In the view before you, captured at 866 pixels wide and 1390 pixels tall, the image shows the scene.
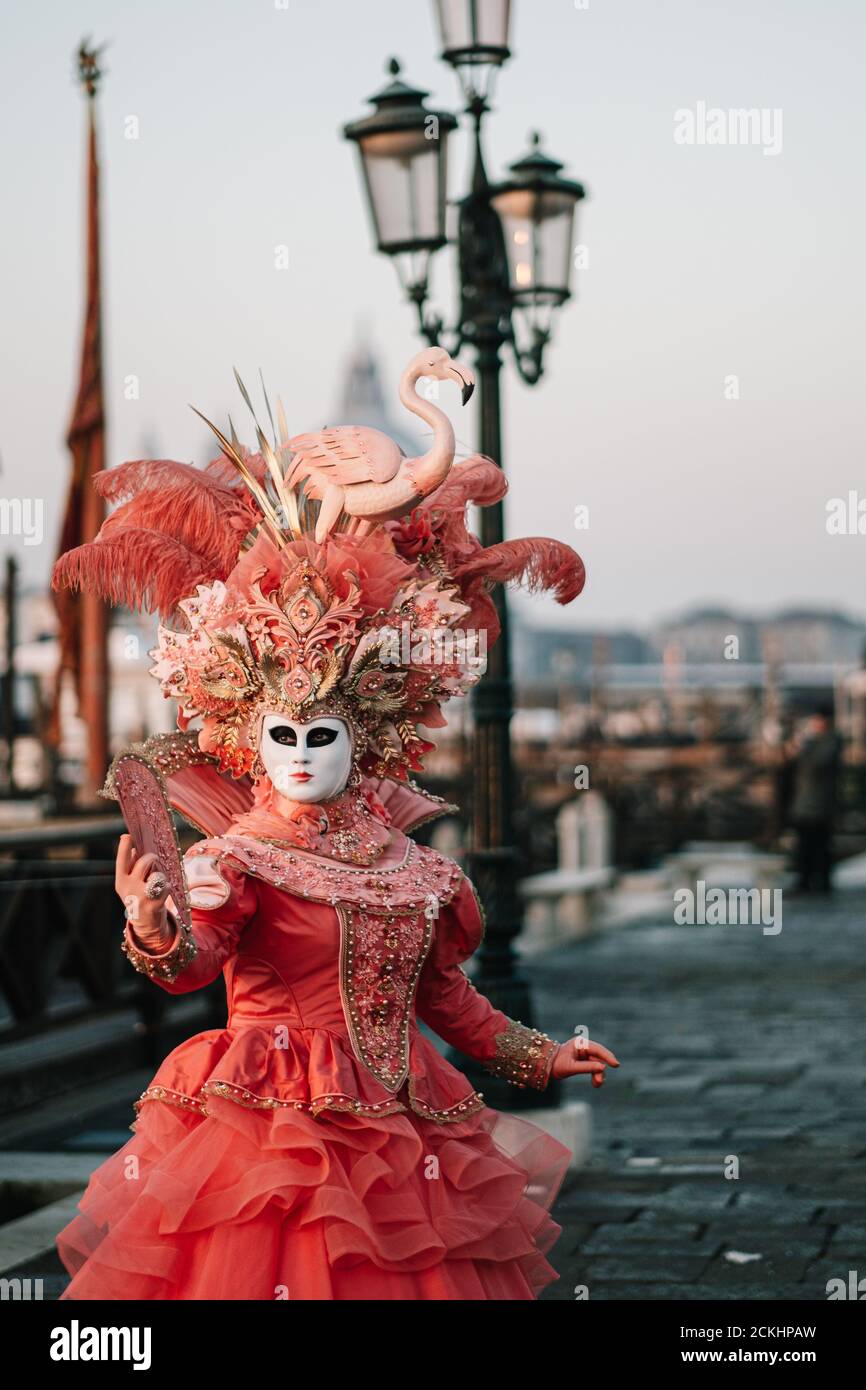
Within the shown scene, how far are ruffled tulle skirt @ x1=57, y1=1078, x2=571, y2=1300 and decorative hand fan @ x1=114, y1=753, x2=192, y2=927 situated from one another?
1.45 ft

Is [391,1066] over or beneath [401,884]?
beneath

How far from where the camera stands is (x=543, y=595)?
15.4ft

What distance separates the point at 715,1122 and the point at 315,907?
15.8ft

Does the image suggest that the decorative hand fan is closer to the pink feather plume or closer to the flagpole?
the pink feather plume

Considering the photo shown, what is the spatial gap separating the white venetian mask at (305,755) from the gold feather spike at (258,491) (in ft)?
1.26

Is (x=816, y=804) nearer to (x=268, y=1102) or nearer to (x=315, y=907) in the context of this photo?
(x=315, y=907)

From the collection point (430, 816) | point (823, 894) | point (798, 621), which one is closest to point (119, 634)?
point (823, 894)

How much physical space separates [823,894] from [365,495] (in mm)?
16365

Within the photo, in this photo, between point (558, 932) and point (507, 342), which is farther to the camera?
point (558, 932)

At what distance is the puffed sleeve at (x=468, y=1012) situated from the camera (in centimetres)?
439

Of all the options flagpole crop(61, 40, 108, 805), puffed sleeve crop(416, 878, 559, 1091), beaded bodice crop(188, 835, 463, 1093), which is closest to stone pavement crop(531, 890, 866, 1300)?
puffed sleeve crop(416, 878, 559, 1091)

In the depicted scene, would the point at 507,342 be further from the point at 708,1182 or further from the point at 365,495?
the point at 365,495

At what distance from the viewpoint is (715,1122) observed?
337 inches

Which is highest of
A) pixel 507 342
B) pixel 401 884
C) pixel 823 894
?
pixel 507 342
